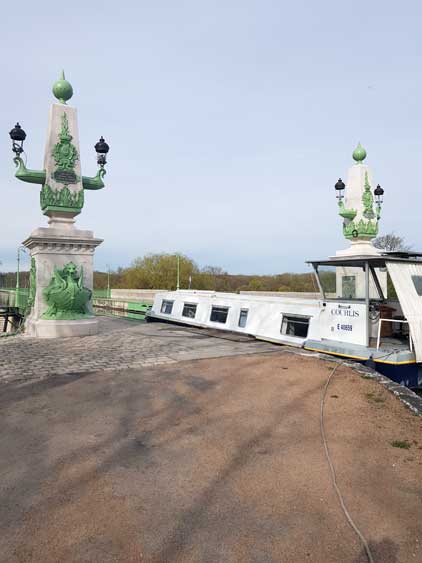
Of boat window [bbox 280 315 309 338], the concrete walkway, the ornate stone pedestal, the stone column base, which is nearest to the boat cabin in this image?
boat window [bbox 280 315 309 338]

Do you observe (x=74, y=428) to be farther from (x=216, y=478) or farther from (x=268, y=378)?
(x=268, y=378)

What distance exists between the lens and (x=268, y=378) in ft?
23.1

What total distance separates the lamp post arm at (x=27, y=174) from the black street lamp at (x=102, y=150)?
5.83ft

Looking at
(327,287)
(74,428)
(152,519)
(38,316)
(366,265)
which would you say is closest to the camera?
(152,519)

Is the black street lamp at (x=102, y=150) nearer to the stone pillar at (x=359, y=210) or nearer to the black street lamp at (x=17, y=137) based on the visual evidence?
the black street lamp at (x=17, y=137)

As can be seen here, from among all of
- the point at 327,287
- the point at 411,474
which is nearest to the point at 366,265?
the point at 327,287

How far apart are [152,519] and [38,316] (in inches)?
404

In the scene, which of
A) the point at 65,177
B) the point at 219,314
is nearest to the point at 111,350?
the point at 219,314

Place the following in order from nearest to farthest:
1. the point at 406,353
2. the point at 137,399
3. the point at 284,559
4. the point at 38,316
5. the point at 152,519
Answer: the point at 284,559
the point at 152,519
the point at 137,399
the point at 406,353
the point at 38,316

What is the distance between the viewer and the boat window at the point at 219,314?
13.2 m

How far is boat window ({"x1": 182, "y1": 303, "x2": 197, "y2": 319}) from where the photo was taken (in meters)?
14.8

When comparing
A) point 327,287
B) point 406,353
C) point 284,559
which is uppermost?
point 327,287

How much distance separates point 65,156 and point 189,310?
6642 millimetres

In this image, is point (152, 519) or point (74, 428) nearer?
point (152, 519)
